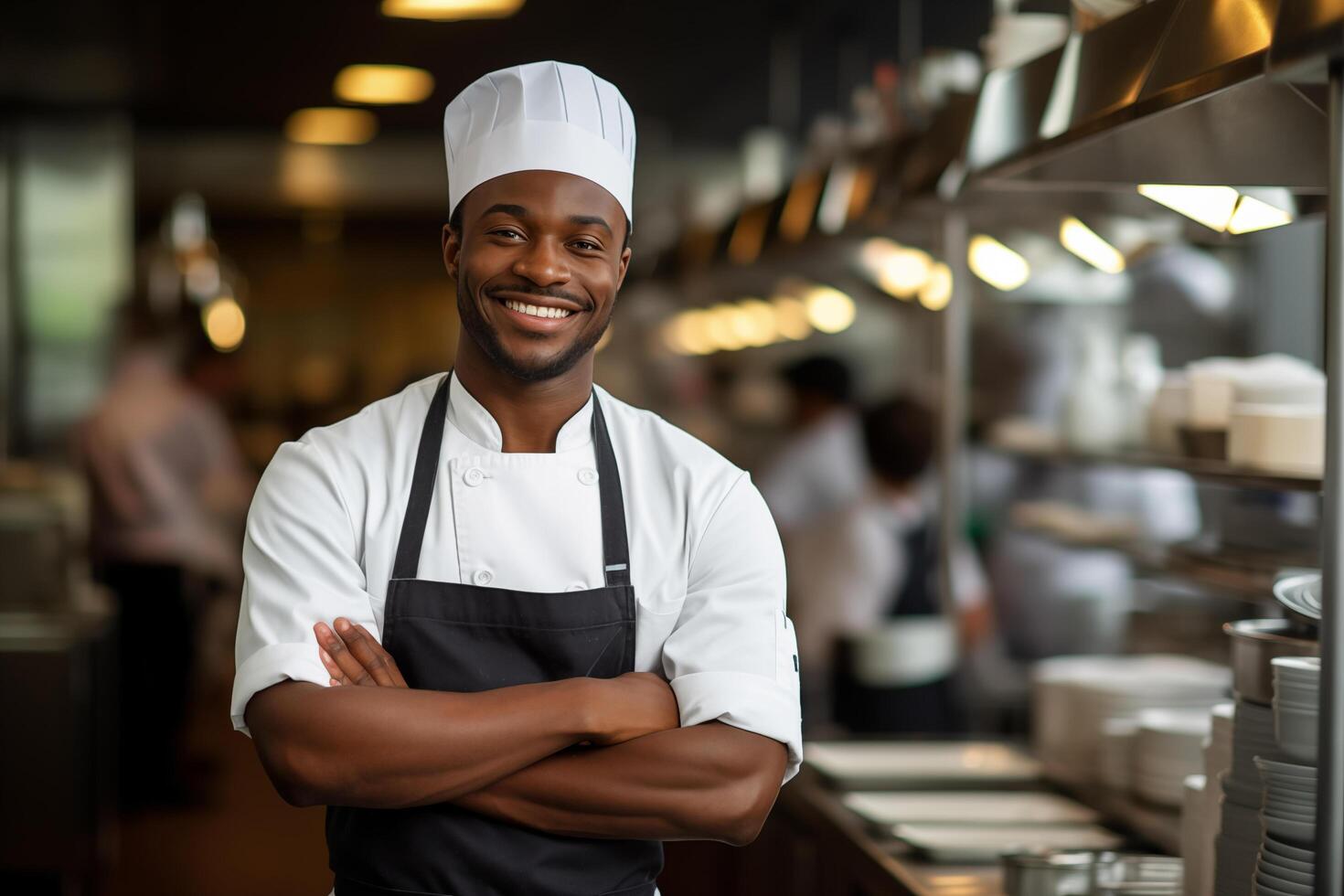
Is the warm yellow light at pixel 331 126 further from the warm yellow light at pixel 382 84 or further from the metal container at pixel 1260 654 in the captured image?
the metal container at pixel 1260 654

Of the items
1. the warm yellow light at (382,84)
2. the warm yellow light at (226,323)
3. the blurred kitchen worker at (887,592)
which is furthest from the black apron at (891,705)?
the warm yellow light at (226,323)

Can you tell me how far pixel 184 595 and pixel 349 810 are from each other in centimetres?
391

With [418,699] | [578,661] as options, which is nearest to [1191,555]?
[578,661]

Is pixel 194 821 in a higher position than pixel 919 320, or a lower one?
lower

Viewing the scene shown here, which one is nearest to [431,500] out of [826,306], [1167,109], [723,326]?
[1167,109]

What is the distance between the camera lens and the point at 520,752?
1.33 meters

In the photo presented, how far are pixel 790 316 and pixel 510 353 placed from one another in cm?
494

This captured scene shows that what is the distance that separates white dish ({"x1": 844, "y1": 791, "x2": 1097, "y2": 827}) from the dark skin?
0.92 m

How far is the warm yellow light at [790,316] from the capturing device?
5.99m

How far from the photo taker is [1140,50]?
1.60 m

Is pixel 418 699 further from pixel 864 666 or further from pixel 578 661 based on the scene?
pixel 864 666

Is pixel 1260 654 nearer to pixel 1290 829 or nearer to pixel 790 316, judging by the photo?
pixel 1290 829

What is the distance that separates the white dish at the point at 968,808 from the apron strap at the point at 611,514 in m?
0.93

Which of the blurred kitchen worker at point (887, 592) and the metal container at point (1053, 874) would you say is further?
the blurred kitchen worker at point (887, 592)
